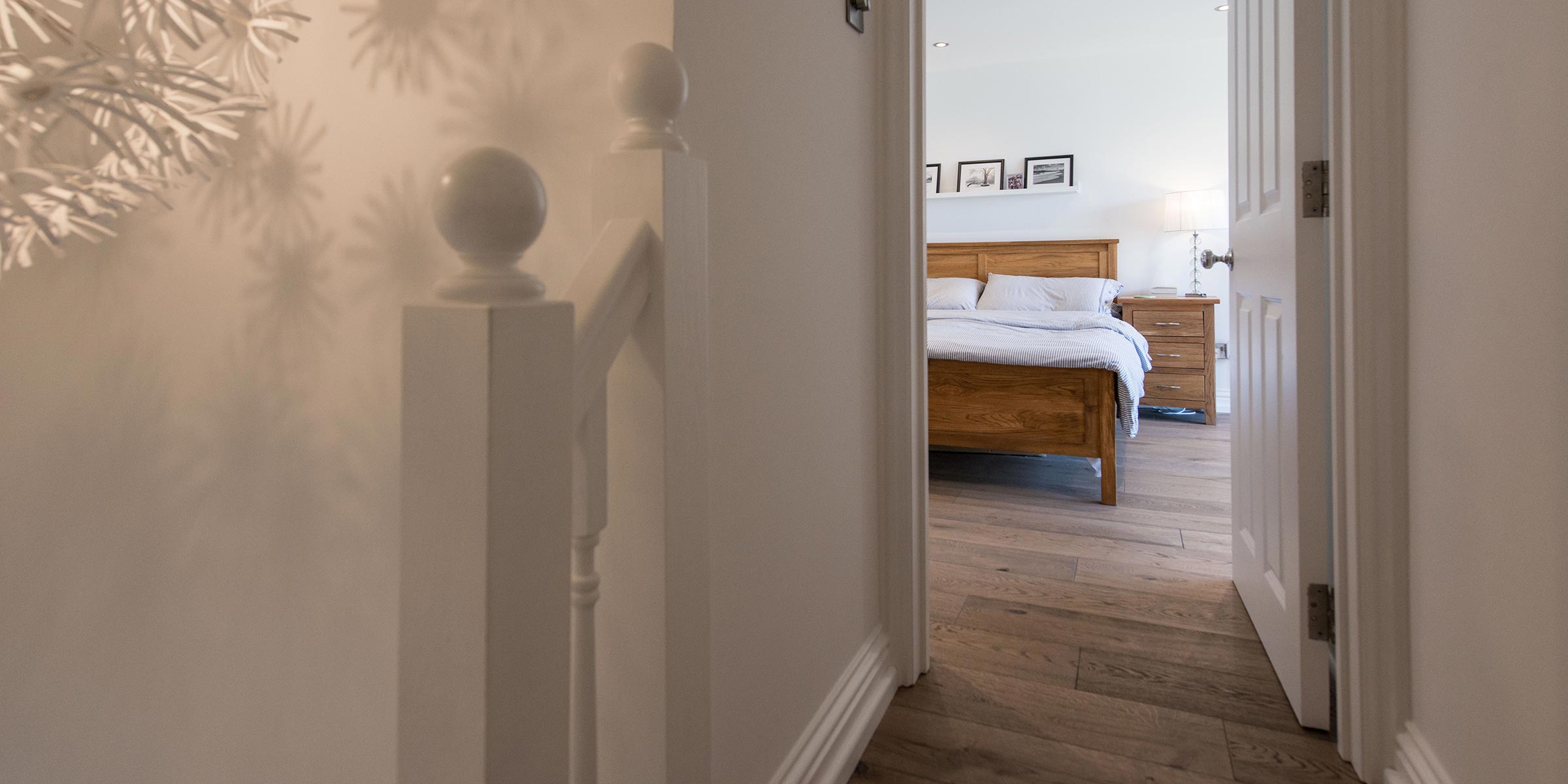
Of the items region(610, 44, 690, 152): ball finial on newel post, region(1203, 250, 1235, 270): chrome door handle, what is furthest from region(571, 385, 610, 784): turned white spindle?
region(1203, 250, 1235, 270): chrome door handle

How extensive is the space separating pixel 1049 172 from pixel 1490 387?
16.1 feet

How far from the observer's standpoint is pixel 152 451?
1266mm

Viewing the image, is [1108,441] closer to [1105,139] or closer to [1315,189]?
[1315,189]

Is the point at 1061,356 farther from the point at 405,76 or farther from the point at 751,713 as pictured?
the point at 405,76

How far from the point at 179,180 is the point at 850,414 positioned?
3.43 ft

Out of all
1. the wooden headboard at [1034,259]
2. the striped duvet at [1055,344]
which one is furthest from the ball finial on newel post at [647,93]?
the wooden headboard at [1034,259]

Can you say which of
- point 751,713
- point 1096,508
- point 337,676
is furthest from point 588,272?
point 1096,508

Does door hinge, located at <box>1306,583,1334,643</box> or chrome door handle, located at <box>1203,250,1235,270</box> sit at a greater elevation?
chrome door handle, located at <box>1203,250,1235,270</box>

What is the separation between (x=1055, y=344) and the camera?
344 centimetres

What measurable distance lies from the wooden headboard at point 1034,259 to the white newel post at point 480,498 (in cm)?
487

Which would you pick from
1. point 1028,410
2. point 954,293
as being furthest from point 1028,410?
point 954,293

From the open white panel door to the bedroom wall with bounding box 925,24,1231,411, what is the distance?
3460 millimetres

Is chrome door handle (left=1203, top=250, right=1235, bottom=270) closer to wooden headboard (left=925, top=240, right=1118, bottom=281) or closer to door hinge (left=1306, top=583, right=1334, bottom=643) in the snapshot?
door hinge (left=1306, top=583, right=1334, bottom=643)

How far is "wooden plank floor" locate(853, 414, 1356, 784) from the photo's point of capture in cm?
147
